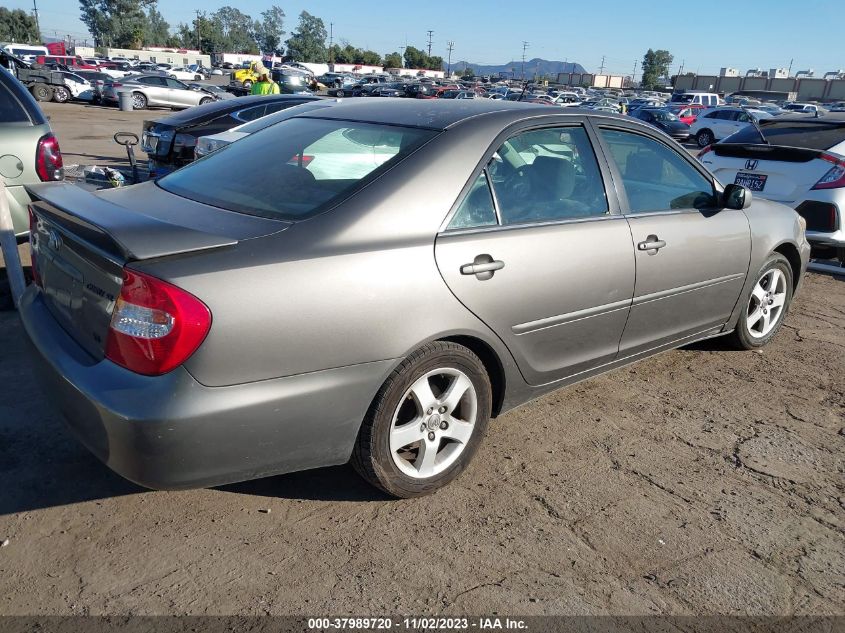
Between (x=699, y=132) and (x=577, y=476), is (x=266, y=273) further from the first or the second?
(x=699, y=132)

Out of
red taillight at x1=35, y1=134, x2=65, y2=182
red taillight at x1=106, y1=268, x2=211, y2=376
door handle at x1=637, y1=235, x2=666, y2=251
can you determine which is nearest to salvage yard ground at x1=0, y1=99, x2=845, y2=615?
red taillight at x1=106, y1=268, x2=211, y2=376

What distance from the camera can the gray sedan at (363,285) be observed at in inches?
92.6

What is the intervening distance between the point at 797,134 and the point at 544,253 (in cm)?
557

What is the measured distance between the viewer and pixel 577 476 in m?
3.28

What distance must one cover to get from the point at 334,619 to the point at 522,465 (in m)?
1.31

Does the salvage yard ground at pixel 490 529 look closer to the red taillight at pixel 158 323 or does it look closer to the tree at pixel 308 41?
the red taillight at pixel 158 323

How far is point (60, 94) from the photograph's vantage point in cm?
3056

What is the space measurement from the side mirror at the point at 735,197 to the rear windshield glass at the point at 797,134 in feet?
11.6

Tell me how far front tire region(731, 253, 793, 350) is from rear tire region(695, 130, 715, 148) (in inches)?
1010

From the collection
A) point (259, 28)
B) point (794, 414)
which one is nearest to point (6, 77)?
point (794, 414)

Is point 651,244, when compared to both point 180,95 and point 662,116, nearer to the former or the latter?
point 662,116

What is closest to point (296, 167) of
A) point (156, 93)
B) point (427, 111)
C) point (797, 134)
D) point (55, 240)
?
point (427, 111)

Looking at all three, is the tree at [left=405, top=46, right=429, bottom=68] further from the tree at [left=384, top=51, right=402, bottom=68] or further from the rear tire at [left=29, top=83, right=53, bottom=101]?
the rear tire at [left=29, top=83, right=53, bottom=101]

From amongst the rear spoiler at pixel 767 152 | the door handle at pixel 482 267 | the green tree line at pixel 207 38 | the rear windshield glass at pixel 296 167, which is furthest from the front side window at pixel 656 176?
the green tree line at pixel 207 38
